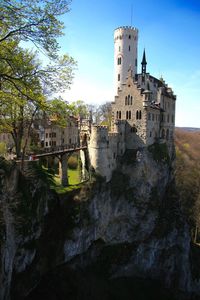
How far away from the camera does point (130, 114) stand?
3678 centimetres

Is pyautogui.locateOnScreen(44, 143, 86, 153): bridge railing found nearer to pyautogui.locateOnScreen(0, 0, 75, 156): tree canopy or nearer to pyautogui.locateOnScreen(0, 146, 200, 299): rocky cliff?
pyautogui.locateOnScreen(0, 146, 200, 299): rocky cliff

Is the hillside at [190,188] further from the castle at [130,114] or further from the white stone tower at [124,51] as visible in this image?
the white stone tower at [124,51]

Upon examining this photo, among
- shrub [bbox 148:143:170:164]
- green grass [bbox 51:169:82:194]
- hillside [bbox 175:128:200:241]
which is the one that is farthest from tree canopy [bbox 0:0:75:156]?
hillside [bbox 175:128:200:241]

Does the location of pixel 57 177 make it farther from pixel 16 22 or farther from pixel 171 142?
pixel 16 22

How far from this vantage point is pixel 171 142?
1802 inches

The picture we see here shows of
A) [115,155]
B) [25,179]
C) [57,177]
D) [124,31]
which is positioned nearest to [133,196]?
[115,155]

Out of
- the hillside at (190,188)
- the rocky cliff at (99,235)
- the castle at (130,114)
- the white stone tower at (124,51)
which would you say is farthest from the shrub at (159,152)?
the hillside at (190,188)

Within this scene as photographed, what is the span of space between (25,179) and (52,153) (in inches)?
285

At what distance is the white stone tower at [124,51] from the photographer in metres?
40.8

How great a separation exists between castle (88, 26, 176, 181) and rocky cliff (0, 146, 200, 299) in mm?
1954

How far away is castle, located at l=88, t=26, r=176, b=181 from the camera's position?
32.8 meters

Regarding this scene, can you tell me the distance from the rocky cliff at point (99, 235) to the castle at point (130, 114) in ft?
6.41

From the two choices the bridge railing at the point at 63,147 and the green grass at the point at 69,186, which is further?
the bridge railing at the point at 63,147

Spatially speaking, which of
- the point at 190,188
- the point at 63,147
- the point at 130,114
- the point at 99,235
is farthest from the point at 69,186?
the point at 190,188
